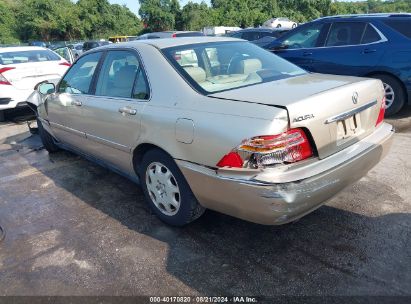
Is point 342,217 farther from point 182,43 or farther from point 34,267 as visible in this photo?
point 34,267

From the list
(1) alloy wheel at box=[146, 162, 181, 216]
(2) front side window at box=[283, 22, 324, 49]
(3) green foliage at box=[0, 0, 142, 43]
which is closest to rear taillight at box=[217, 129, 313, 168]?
(1) alloy wheel at box=[146, 162, 181, 216]

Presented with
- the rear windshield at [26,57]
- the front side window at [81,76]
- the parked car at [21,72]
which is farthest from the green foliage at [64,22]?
the front side window at [81,76]

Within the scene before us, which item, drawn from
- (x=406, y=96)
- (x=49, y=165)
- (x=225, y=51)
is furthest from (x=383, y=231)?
(x=49, y=165)

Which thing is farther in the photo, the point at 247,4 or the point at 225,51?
the point at 247,4

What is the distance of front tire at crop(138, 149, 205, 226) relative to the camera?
297cm

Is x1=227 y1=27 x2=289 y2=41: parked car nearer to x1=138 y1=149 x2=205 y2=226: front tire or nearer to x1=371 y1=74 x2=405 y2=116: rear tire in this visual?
x1=371 y1=74 x2=405 y2=116: rear tire

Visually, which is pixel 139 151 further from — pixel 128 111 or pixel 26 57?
pixel 26 57

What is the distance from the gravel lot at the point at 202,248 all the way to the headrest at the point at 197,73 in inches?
48.9

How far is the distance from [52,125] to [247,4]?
45788 mm

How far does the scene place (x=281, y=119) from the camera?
233cm

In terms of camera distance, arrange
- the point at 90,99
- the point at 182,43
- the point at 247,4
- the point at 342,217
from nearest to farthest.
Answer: the point at 342,217 → the point at 182,43 → the point at 90,99 → the point at 247,4

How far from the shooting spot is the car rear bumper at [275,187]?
2.36 meters

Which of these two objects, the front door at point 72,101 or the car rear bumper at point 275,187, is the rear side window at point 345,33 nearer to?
the car rear bumper at point 275,187

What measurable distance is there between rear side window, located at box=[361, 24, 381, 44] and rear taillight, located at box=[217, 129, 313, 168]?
4.52 meters
